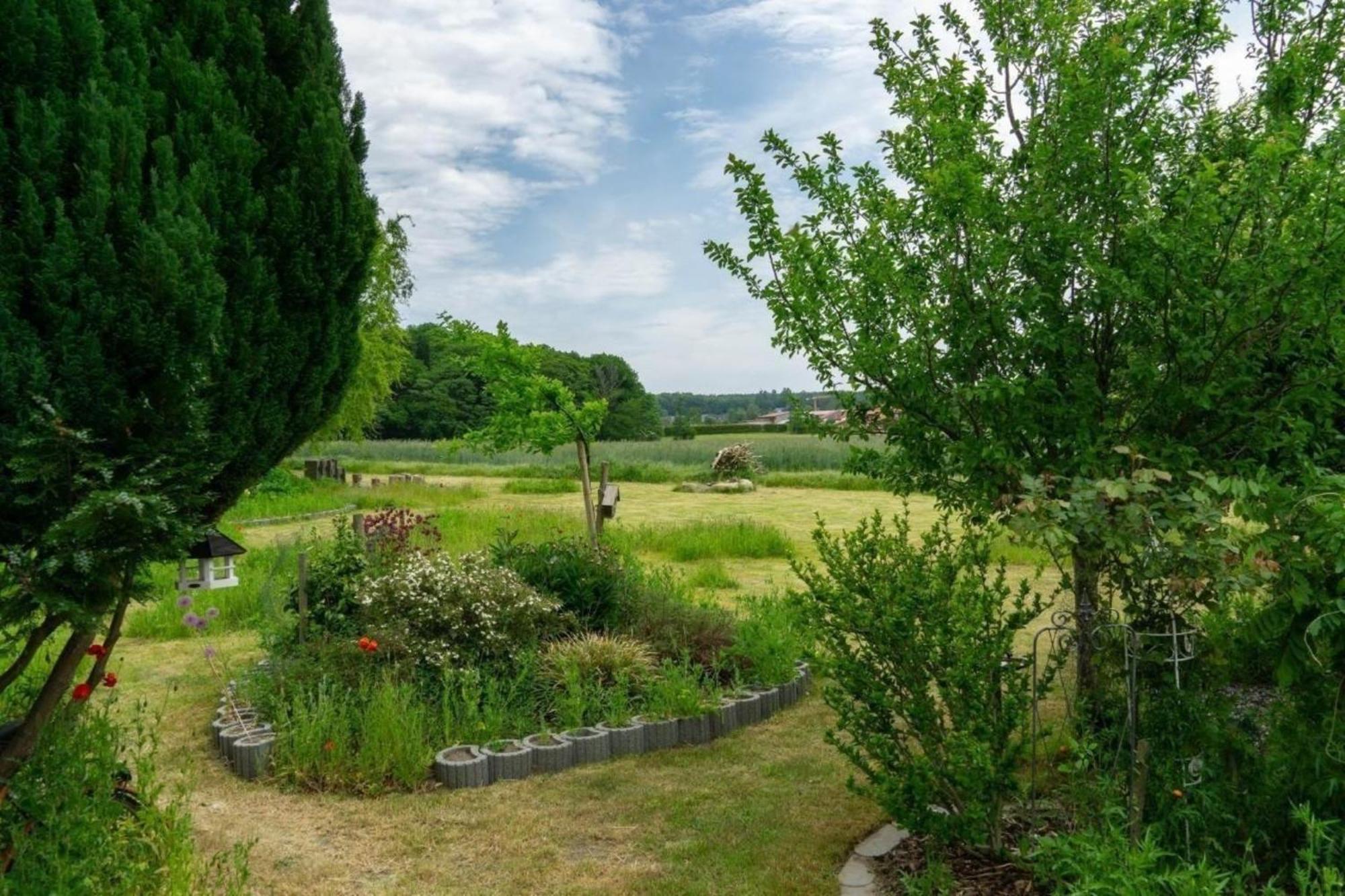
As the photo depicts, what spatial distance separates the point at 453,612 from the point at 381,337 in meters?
17.6

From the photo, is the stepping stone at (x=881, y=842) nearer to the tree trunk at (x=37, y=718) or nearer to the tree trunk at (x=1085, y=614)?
the tree trunk at (x=1085, y=614)

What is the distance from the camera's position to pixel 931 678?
11.4 feet

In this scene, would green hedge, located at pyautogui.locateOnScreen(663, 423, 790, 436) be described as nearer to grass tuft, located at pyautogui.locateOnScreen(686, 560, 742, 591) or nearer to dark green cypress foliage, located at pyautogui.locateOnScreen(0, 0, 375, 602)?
grass tuft, located at pyautogui.locateOnScreen(686, 560, 742, 591)

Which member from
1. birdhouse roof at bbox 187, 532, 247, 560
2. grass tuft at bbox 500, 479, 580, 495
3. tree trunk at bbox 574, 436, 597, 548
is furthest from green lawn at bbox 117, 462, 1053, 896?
grass tuft at bbox 500, 479, 580, 495

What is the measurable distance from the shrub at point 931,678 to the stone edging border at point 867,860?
26 centimetres

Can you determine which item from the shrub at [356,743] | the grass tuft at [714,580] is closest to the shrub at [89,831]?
the shrub at [356,743]

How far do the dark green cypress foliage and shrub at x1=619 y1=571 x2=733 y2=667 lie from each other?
3.51 meters

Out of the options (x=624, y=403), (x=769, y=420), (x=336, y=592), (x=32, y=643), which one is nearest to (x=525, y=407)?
(x=336, y=592)

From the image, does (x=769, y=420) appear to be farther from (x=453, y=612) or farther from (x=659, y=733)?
(x=659, y=733)

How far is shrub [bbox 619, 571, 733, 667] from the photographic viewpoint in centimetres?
614

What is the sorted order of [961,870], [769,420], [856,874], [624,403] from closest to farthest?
[961,870], [856,874], [769,420], [624,403]

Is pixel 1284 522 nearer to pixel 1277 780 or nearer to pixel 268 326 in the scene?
pixel 1277 780

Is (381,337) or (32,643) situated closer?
(32,643)

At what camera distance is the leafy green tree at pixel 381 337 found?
786 inches
